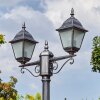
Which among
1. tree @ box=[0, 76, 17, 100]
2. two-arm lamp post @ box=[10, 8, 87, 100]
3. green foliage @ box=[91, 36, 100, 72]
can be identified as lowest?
two-arm lamp post @ box=[10, 8, 87, 100]

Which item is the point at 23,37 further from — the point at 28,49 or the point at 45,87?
the point at 45,87

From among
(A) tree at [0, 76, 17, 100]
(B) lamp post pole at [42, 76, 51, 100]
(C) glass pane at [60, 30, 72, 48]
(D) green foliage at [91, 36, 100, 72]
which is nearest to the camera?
(C) glass pane at [60, 30, 72, 48]

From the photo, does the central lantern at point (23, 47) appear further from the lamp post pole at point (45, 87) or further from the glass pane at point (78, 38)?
the glass pane at point (78, 38)

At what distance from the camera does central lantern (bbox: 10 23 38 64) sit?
33.9 ft

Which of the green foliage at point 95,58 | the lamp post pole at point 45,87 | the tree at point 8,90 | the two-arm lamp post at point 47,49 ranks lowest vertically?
the lamp post pole at point 45,87

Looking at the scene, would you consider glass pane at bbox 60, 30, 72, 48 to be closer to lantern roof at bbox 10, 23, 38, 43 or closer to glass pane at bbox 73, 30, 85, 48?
glass pane at bbox 73, 30, 85, 48

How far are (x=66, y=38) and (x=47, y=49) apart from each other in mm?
648

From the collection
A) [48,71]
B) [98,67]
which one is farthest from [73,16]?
[98,67]

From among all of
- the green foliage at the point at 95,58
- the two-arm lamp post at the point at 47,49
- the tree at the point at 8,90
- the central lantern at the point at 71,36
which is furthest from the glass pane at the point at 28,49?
the green foliage at the point at 95,58

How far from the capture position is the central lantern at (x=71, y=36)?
31.5 ft

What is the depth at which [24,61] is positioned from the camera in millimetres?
10430

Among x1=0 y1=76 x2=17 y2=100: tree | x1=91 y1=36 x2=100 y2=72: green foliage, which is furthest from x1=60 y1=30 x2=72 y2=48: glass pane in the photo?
x1=91 y1=36 x2=100 y2=72: green foliage

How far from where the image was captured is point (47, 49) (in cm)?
1010

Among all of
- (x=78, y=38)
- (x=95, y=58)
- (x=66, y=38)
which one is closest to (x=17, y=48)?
(x=66, y=38)
